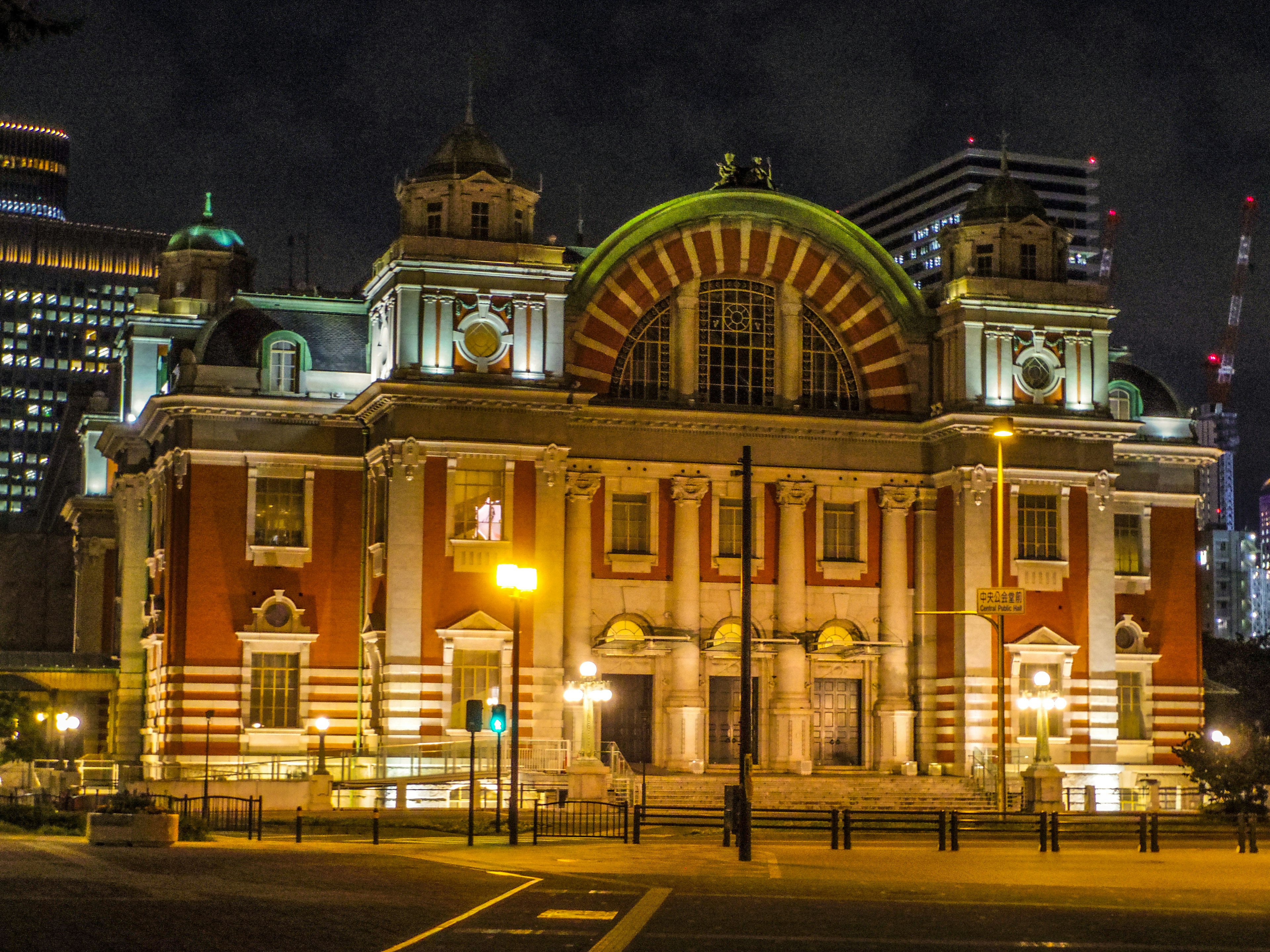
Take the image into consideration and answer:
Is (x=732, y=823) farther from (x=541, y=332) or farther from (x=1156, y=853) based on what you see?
(x=541, y=332)

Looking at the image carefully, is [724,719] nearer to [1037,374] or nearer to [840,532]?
[840,532]

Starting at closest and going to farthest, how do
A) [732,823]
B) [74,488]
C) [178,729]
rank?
1. [732,823]
2. [178,729]
3. [74,488]

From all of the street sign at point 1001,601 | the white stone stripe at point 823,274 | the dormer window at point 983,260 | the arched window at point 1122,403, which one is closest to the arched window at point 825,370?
the white stone stripe at point 823,274

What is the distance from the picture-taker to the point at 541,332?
196ft

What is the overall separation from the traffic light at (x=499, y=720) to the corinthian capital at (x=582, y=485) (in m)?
19.6

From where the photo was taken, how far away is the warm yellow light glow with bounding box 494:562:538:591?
1698 inches

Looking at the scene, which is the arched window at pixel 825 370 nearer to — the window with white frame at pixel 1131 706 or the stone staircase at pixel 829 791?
the stone staircase at pixel 829 791

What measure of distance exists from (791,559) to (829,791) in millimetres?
7876

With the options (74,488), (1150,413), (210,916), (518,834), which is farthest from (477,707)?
(74,488)

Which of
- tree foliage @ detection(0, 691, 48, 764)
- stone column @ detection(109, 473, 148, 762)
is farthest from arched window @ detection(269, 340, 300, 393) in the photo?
tree foliage @ detection(0, 691, 48, 764)

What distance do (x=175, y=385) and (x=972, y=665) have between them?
24641 mm

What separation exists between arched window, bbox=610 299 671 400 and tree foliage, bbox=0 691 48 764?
939 inches

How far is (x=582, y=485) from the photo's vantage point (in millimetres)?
61250

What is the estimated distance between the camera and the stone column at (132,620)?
67.0 m
